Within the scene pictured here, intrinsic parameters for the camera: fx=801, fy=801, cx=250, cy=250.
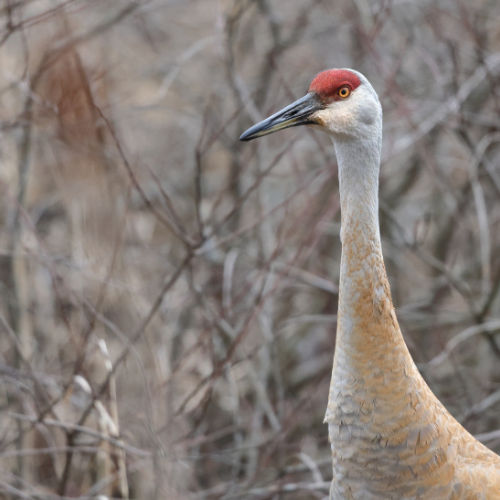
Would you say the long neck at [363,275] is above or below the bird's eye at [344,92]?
below

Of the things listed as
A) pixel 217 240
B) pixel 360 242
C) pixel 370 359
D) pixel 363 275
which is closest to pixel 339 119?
pixel 360 242

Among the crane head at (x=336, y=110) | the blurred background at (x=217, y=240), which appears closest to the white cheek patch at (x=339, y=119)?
the crane head at (x=336, y=110)

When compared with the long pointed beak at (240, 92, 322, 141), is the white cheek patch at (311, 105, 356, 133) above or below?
below

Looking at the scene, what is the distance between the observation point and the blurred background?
12.2ft

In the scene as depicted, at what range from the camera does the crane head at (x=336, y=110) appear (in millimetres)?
2861

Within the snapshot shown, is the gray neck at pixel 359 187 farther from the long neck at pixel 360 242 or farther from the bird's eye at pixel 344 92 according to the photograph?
the bird's eye at pixel 344 92

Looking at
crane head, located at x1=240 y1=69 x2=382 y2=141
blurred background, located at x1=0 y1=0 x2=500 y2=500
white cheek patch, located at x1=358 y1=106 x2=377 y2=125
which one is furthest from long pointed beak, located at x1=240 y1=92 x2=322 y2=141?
blurred background, located at x1=0 y1=0 x2=500 y2=500

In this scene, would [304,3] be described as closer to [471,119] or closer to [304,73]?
[304,73]

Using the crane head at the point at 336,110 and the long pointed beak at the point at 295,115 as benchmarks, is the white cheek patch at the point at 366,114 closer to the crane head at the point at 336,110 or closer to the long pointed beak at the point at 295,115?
the crane head at the point at 336,110

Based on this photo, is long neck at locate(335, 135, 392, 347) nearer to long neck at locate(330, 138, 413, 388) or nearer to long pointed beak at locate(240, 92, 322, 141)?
long neck at locate(330, 138, 413, 388)

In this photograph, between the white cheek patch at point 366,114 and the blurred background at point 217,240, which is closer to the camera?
the white cheek patch at point 366,114

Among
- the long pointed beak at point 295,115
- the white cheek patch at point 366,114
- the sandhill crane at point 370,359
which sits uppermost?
the long pointed beak at point 295,115

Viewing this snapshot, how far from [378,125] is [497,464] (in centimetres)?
133

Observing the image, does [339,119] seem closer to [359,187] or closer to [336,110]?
[336,110]
